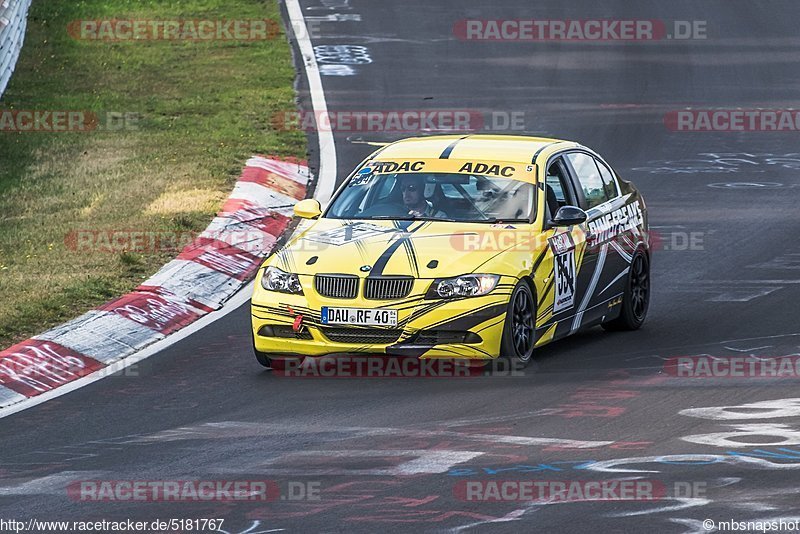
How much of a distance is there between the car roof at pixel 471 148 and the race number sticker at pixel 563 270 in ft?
2.39

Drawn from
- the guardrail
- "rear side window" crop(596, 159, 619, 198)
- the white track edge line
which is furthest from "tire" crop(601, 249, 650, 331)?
the guardrail

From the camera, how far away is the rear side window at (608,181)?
13.2 m

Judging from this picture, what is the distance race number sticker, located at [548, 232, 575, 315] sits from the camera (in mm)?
11742

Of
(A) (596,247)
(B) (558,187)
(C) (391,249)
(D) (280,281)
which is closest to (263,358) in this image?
(D) (280,281)

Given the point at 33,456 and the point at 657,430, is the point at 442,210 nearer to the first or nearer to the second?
the point at 657,430

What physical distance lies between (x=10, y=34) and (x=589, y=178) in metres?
14.6

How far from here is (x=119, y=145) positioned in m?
20.4

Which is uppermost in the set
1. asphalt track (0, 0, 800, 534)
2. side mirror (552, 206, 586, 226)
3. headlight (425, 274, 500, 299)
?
side mirror (552, 206, 586, 226)

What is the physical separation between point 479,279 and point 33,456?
10.9ft

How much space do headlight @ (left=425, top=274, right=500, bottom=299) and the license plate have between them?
296mm

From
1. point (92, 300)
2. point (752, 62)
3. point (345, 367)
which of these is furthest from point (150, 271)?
point (752, 62)

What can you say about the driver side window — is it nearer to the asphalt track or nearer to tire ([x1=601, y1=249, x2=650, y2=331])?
tire ([x1=601, y1=249, x2=650, y2=331])

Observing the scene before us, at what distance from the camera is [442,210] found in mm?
11828

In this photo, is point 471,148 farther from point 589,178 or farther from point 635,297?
point 635,297
